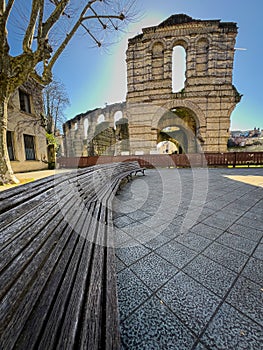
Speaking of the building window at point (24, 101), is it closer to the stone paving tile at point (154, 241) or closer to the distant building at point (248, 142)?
the stone paving tile at point (154, 241)

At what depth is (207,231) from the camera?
6.62ft

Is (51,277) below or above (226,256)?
above

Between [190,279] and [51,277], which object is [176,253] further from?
[51,277]

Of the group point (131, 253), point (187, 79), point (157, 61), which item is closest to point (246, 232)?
point (131, 253)

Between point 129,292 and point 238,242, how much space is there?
1430 mm

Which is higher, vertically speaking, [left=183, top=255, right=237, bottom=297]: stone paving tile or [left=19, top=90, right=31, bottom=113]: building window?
[left=19, top=90, right=31, bottom=113]: building window

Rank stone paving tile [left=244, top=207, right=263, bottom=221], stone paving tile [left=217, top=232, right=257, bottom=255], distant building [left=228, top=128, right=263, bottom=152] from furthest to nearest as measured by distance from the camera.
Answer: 1. distant building [left=228, top=128, right=263, bottom=152]
2. stone paving tile [left=244, top=207, right=263, bottom=221]
3. stone paving tile [left=217, top=232, right=257, bottom=255]

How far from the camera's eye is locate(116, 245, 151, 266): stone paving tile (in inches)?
59.5

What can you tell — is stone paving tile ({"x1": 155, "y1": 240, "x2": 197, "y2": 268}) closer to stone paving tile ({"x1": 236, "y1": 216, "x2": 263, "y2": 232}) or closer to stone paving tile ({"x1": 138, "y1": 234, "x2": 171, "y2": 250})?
stone paving tile ({"x1": 138, "y1": 234, "x2": 171, "y2": 250})

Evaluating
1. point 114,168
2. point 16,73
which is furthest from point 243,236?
point 16,73

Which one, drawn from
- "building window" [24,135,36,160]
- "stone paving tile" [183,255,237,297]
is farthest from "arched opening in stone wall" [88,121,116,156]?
"stone paving tile" [183,255,237,297]

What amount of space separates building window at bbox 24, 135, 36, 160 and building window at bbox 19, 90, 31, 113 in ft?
6.16

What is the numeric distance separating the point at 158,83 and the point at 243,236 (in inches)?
513

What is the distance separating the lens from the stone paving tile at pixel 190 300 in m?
0.94
